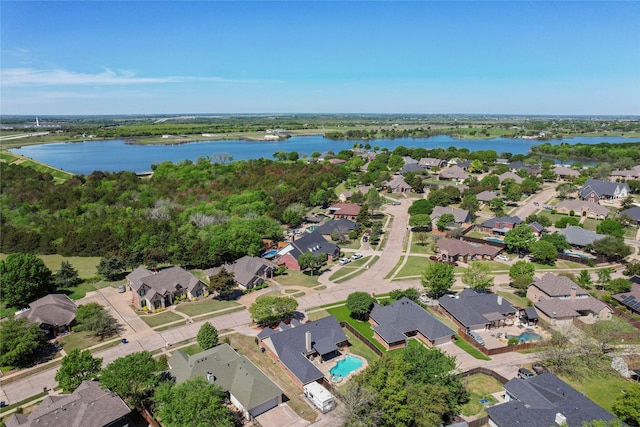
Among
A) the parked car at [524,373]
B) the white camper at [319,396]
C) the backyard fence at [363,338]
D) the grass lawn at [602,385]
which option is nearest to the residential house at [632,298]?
the grass lawn at [602,385]

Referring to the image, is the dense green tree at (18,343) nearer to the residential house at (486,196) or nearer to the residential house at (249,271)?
the residential house at (249,271)

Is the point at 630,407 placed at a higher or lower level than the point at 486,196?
lower

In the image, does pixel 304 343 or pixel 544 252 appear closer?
pixel 304 343

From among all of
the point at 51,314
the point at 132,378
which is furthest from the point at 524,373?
the point at 51,314

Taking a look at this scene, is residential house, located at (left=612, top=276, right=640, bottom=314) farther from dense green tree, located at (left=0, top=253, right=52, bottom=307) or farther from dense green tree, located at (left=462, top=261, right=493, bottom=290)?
dense green tree, located at (left=0, top=253, right=52, bottom=307)

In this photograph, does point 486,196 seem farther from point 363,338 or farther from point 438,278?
point 363,338

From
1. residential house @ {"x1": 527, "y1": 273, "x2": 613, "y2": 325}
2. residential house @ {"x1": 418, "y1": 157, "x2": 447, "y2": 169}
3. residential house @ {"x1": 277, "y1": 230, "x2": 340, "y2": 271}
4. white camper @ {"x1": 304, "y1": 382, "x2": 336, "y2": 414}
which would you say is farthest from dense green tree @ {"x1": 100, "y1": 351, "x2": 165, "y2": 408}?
residential house @ {"x1": 418, "y1": 157, "x2": 447, "y2": 169}
